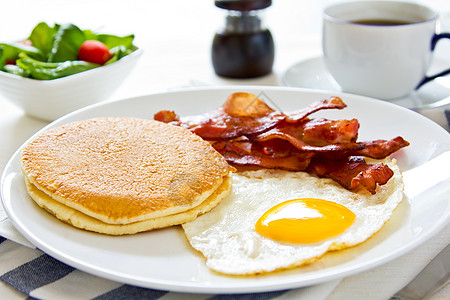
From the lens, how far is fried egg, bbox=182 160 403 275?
149 centimetres

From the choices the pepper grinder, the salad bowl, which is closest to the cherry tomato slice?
the salad bowl

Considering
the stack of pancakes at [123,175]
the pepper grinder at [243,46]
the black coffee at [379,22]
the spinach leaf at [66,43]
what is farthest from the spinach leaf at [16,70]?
the black coffee at [379,22]

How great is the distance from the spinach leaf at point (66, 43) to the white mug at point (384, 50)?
1.40 m

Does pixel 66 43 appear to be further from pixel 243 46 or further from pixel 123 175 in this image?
pixel 123 175

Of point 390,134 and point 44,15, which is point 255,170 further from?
point 44,15

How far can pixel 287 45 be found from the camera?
3.88m

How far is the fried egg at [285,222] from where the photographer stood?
1.49 meters

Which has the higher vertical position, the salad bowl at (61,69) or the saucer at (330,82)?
the salad bowl at (61,69)

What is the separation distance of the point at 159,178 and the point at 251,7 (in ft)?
5.48

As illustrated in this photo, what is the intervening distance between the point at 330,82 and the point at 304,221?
1651 mm

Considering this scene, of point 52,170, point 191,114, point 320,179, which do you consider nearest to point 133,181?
point 52,170

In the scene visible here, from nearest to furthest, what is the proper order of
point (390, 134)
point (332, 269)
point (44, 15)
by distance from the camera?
point (332, 269)
point (390, 134)
point (44, 15)

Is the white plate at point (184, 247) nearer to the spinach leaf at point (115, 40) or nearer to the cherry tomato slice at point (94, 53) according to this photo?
the cherry tomato slice at point (94, 53)

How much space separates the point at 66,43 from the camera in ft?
9.60
